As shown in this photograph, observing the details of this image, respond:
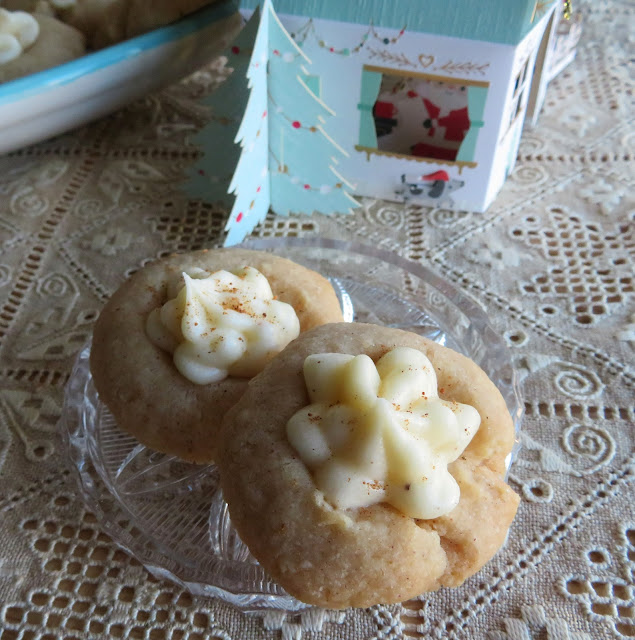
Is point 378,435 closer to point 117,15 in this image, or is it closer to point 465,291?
point 465,291

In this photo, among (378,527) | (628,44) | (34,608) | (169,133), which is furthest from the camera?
(628,44)

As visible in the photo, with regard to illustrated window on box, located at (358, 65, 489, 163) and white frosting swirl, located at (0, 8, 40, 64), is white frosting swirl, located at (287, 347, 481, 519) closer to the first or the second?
illustrated window on box, located at (358, 65, 489, 163)

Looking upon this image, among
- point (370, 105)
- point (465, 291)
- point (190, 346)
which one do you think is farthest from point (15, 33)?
point (465, 291)

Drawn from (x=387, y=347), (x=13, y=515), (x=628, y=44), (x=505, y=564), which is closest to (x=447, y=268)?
(x=387, y=347)

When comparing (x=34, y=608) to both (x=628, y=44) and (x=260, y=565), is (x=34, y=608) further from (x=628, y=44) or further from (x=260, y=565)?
(x=628, y=44)

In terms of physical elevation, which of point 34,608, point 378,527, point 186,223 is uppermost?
point 378,527

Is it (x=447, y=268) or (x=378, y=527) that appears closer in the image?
(x=378, y=527)
